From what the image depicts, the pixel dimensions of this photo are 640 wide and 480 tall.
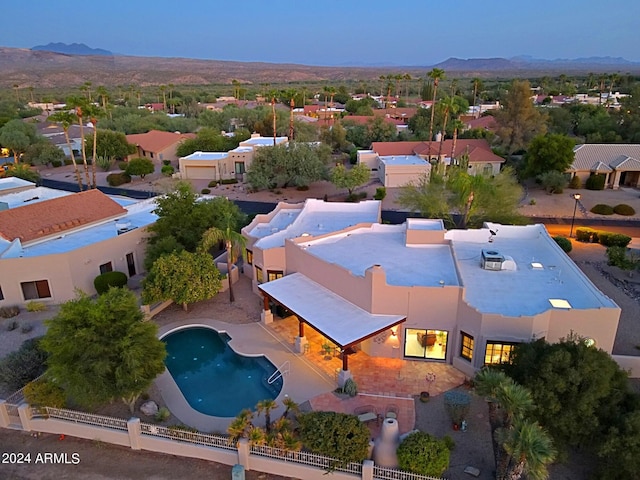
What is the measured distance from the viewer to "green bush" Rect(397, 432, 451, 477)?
13.9 metres

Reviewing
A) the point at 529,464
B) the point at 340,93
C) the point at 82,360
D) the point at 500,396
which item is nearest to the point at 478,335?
the point at 500,396

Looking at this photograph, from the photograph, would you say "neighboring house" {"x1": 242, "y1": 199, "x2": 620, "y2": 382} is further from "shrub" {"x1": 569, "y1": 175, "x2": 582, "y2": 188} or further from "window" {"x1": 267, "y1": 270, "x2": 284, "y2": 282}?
"shrub" {"x1": 569, "y1": 175, "x2": 582, "y2": 188}

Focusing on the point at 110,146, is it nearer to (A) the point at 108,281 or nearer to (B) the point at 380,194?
(B) the point at 380,194

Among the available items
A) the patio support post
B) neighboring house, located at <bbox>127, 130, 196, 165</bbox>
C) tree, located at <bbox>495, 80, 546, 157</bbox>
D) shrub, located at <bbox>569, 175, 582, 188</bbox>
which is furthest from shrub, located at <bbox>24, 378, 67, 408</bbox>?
tree, located at <bbox>495, 80, 546, 157</bbox>

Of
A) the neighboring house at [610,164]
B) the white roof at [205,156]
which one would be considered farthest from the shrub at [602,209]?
the white roof at [205,156]

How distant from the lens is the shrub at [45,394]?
55.7 feet

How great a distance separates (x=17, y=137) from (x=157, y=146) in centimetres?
2064

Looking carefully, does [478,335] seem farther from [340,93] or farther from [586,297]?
[340,93]

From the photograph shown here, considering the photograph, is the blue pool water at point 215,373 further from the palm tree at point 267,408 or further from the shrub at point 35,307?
the shrub at point 35,307

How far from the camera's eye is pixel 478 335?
19047 millimetres

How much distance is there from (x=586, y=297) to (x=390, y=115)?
8078cm

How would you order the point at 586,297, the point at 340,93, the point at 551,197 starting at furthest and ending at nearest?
the point at 340,93 → the point at 551,197 → the point at 586,297

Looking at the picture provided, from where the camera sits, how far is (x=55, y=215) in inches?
1234

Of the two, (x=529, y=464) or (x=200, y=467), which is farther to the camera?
(x=200, y=467)
